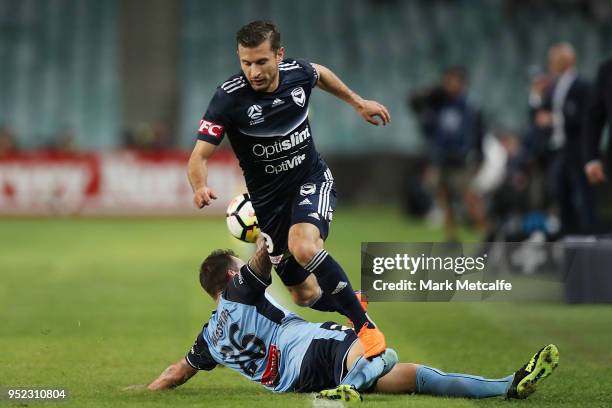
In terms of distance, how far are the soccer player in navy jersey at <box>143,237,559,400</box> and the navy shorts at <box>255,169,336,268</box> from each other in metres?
0.48

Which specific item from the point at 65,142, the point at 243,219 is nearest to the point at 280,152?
the point at 243,219

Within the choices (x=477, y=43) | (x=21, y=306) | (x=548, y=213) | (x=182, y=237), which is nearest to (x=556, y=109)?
(x=548, y=213)

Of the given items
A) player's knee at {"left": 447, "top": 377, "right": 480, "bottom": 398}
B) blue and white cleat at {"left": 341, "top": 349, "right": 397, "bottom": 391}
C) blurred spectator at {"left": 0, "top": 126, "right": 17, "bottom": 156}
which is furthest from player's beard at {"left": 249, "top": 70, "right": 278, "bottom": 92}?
blurred spectator at {"left": 0, "top": 126, "right": 17, "bottom": 156}

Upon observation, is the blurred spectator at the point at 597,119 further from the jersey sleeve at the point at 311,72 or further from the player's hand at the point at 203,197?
the player's hand at the point at 203,197

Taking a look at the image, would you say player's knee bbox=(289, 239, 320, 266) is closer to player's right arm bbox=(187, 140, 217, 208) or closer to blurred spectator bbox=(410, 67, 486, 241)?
player's right arm bbox=(187, 140, 217, 208)

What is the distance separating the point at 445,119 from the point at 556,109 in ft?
14.7

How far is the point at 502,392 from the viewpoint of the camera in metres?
6.14

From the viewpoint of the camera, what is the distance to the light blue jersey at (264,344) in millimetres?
6301

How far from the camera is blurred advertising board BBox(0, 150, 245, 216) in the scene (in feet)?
72.8

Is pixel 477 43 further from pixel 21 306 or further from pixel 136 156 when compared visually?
pixel 21 306

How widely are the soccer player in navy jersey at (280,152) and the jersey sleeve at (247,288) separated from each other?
274 millimetres

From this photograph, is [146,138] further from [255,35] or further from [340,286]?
[340,286]

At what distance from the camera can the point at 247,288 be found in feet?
21.2

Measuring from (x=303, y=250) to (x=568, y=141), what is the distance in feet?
18.3
